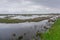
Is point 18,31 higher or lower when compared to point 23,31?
lower

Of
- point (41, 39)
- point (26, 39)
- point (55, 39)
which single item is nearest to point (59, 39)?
point (55, 39)

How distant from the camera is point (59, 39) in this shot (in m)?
14.0

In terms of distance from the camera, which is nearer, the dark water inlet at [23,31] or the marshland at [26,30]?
the marshland at [26,30]

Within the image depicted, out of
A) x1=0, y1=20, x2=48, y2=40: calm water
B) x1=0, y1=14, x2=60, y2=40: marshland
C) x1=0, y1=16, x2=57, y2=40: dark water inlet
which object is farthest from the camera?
x1=0, y1=20, x2=48, y2=40: calm water

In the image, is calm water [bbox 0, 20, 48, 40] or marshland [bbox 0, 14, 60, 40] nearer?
marshland [bbox 0, 14, 60, 40]

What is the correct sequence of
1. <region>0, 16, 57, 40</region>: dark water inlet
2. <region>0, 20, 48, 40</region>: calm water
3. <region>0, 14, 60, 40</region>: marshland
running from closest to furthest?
<region>0, 14, 60, 40</region>: marshland
<region>0, 16, 57, 40</region>: dark water inlet
<region>0, 20, 48, 40</region>: calm water

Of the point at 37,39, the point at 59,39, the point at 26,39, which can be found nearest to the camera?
the point at 59,39

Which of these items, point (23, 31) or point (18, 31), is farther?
point (18, 31)

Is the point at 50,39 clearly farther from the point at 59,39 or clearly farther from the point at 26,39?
the point at 26,39

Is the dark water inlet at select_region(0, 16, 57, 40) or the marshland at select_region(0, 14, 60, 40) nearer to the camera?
the marshland at select_region(0, 14, 60, 40)

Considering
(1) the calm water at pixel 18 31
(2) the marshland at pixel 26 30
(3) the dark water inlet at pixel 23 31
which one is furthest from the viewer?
(1) the calm water at pixel 18 31

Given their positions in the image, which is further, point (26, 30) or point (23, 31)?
point (26, 30)

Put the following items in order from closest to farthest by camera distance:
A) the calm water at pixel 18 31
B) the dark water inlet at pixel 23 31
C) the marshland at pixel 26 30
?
the marshland at pixel 26 30 < the dark water inlet at pixel 23 31 < the calm water at pixel 18 31

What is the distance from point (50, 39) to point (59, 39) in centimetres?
85
